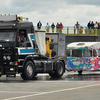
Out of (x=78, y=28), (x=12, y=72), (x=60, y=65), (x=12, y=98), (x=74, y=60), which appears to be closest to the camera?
(x=12, y=98)

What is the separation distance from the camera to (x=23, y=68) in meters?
22.7

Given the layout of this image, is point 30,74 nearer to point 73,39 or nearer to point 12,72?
point 12,72

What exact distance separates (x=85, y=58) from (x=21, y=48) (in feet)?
27.9

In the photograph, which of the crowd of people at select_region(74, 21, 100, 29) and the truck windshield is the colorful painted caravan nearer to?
the truck windshield

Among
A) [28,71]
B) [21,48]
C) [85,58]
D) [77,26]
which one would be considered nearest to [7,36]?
[21,48]

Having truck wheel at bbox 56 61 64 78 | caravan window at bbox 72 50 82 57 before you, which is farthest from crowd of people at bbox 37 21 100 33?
truck wheel at bbox 56 61 64 78

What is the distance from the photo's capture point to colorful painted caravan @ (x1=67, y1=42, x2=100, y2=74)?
98.3 feet

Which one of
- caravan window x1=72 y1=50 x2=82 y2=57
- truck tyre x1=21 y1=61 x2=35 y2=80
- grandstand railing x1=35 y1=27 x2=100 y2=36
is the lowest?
truck tyre x1=21 y1=61 x2=35 y2=80

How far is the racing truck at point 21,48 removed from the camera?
2219 centimetres

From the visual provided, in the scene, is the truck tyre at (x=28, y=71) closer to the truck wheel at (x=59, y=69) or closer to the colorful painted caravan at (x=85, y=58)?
the truck wheel at (x=59, y=69)

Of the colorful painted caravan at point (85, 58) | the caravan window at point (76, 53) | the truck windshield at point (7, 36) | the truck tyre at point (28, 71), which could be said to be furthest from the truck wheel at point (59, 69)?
the truck windshield at point (7, 36)

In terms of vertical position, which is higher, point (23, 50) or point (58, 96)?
point (23, 50)

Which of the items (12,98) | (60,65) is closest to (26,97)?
(12,98)

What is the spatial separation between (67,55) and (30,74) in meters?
7.90
